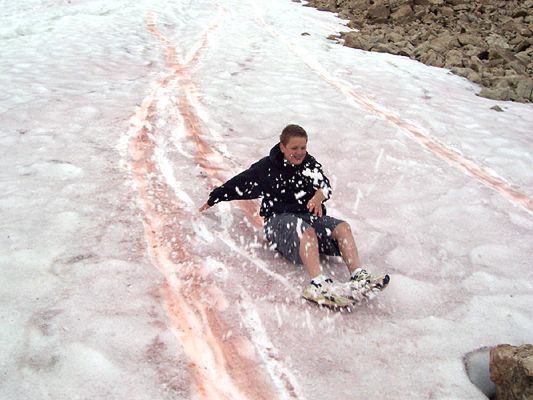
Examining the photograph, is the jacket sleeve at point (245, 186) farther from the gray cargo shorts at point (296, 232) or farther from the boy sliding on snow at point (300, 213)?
the gray cargo shorts at point (296, 232)

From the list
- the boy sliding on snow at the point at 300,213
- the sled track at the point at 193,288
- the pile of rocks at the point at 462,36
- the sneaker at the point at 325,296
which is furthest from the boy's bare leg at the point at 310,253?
the pile of rocks at the point at 462,36

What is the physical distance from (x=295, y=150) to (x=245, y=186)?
57 centimetres

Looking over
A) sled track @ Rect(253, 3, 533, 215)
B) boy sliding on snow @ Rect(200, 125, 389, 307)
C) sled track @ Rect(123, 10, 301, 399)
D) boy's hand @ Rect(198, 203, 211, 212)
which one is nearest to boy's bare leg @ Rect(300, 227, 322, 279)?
boy sliding on snow @ Rect(200, 125, 389, 307)

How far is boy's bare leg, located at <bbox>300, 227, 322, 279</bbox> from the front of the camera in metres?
3.49

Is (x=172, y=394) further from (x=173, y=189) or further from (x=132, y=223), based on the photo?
(x=173, y=189)

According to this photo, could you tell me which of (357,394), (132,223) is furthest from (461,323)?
(132,223)

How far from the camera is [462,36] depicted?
509 inches

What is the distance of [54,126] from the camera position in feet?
19.7

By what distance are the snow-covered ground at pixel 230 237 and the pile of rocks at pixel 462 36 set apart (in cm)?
186

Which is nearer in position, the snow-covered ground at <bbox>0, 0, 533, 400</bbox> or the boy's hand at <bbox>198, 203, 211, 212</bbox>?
the snow-covered ground at <bbox>0, 0, 533, 400</bbox>

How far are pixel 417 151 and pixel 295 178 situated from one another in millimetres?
3092

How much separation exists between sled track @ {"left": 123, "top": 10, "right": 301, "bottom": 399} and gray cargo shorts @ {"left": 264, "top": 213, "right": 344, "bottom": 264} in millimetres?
609

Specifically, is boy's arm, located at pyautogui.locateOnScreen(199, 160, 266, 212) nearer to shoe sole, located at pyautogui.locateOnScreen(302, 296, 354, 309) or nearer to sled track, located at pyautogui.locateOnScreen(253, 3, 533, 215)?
shoe sole, located at pyautogui.locateOnScreen(302, 296, 354, 309)

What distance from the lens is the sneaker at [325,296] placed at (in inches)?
130
